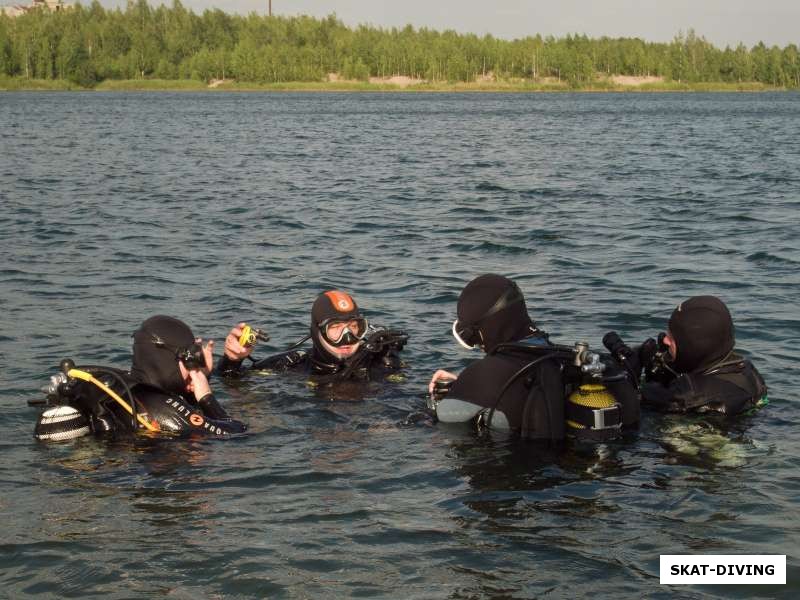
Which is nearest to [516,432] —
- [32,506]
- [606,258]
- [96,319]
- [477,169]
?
[32,506]

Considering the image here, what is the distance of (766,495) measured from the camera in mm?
7996

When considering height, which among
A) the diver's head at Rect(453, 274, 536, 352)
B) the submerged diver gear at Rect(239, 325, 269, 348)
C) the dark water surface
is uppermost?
the diver's head at Rect(453, 274, 536, 352)

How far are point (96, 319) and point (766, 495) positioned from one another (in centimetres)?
913

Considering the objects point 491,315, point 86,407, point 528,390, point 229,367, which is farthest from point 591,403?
point 229,367

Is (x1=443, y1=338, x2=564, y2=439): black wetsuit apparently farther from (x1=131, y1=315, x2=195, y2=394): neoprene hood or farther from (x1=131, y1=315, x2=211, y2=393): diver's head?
(x1=131, y1=315, x2=195, y2=394): neoprene hood

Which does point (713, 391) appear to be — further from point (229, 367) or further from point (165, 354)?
point (229, 367)

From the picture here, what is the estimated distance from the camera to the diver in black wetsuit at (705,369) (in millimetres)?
9227

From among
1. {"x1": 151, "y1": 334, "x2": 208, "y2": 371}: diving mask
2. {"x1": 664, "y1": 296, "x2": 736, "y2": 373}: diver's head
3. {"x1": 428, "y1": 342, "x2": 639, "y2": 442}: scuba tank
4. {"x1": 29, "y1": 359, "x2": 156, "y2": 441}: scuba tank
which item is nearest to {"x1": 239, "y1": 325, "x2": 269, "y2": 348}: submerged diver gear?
{"x1": 151, "y1": 334, "x2": 208, "y2": 371}: diving mask

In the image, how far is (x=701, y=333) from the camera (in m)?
9.19

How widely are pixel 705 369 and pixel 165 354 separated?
179 inches

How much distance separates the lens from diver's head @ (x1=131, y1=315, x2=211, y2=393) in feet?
28.6

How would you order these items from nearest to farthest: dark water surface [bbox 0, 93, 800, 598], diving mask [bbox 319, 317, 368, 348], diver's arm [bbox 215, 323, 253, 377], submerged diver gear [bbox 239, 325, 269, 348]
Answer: dark water surface [bbox 0, 93, 800, 598] < submerged diver gear [bbox 239, 325, 269, 348] < diving mask [bbox 319, 317, 368, 348] < diver's arm [bbox 215, 323, 253, 377]

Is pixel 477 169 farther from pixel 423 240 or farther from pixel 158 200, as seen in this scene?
pixel 423 240

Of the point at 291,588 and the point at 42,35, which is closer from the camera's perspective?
the point at 291,588
